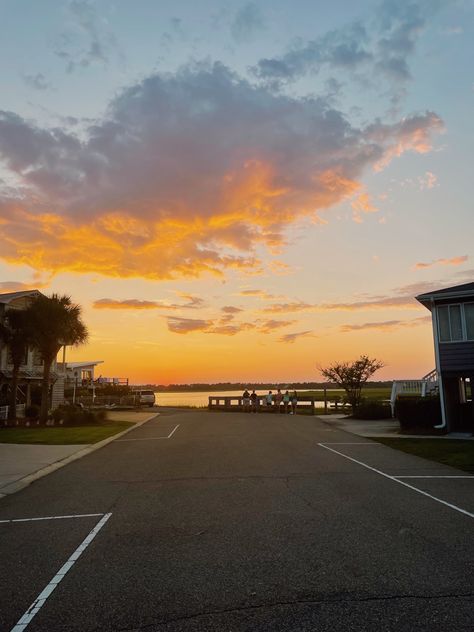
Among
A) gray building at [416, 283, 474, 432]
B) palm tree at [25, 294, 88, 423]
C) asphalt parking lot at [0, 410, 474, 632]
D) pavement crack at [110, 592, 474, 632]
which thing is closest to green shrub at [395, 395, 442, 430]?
gray building at [416, 283, 474, 432]

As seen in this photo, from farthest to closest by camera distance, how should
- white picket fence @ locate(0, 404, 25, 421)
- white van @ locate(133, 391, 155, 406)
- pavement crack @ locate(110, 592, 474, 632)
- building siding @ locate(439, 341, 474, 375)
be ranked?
white van @ locate(133, 391, 155, 406)
white picket fence @ locate(0, 404, 25, 421)
building siding @ locate(439, 341, 474, 375)
pavement crack @ locate(110, 592, 474, 632)

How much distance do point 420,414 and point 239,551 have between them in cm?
2046

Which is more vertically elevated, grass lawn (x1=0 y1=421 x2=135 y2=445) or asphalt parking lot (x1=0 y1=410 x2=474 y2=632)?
grass lawn (x1=0 y1=421 x2=135 y2=445)

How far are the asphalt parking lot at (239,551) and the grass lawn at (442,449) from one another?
2709 mm

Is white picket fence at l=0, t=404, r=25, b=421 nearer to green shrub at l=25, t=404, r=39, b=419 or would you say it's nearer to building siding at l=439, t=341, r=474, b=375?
green shrub at l=25, t=404, r=39, b=419

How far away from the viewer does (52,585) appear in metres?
5.07

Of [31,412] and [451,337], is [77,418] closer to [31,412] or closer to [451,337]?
[31,412]

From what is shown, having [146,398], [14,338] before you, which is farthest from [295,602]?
[146,398]

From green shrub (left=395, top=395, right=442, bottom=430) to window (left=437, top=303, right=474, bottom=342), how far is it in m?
3.32

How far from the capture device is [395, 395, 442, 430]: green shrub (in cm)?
2438

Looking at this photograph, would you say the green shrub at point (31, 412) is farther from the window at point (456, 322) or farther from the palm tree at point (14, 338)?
the window at point (456, 322)

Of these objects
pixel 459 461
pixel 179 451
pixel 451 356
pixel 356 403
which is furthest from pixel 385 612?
pixel 356 403

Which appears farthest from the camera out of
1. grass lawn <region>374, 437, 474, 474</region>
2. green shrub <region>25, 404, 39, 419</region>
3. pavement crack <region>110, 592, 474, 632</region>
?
green shrub <region>25, 404, 39, 419</region>

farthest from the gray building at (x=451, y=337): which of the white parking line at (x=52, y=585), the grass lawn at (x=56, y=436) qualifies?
the white parking line at (x=52, y=585)
